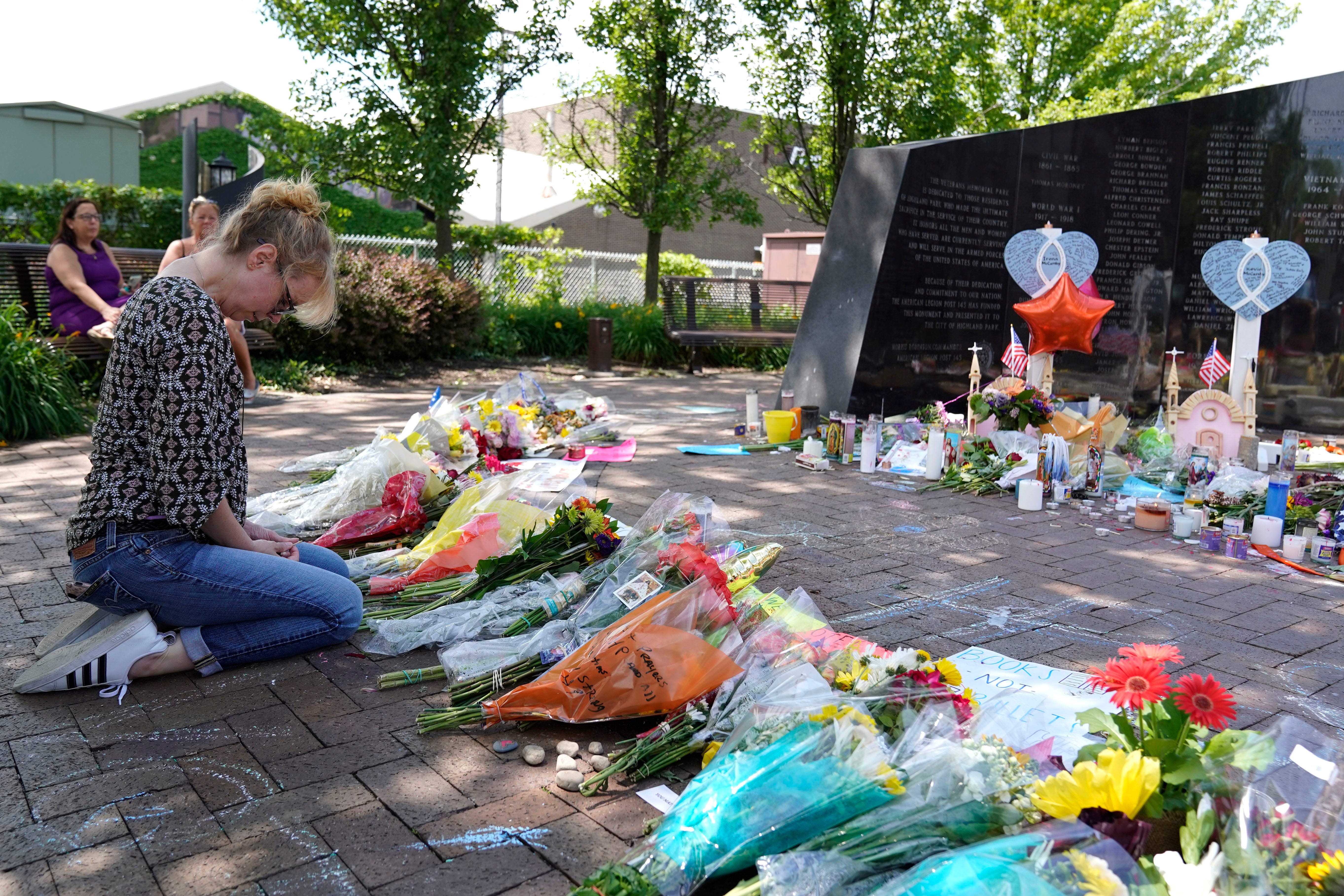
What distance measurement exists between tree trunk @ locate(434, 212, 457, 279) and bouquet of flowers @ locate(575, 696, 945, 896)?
12158 millimetres

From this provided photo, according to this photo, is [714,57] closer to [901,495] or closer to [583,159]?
[583,159]

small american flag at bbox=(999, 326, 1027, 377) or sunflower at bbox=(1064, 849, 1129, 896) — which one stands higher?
small american flag at bbox=(999, 326, 1027, 377)

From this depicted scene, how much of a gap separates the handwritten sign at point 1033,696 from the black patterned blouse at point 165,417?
2154 millimetres

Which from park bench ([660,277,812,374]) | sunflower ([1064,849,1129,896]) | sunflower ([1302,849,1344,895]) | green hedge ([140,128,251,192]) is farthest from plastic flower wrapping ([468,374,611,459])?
green hedge ([140,128,251,192])

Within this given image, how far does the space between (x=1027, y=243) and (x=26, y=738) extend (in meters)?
7.43

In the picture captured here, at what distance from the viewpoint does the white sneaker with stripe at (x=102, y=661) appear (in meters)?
2.88

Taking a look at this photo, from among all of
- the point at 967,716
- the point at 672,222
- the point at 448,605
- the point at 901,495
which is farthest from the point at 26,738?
the point at 672,222

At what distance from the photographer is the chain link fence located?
47.4 feet

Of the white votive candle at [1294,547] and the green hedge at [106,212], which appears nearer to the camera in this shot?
the white votive candle at [1294,547]

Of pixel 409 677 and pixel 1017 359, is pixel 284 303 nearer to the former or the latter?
pixel 409 677

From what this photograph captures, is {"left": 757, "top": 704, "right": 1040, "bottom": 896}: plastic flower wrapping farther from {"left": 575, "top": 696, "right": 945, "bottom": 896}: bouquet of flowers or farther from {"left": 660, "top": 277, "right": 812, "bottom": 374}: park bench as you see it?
{"left": 660, "top": 277, "right": 812, "bottom": 374}: park bench

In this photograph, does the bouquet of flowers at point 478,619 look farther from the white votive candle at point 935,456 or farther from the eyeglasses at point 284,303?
the white votive candle at point 935,456

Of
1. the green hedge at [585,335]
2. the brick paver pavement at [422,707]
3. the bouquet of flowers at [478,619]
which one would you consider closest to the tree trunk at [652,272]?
the green hedge at [585,335]

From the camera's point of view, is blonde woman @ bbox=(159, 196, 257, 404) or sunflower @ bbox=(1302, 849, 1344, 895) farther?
blonde woman @ bbox=(159, 196, 257, 404)
